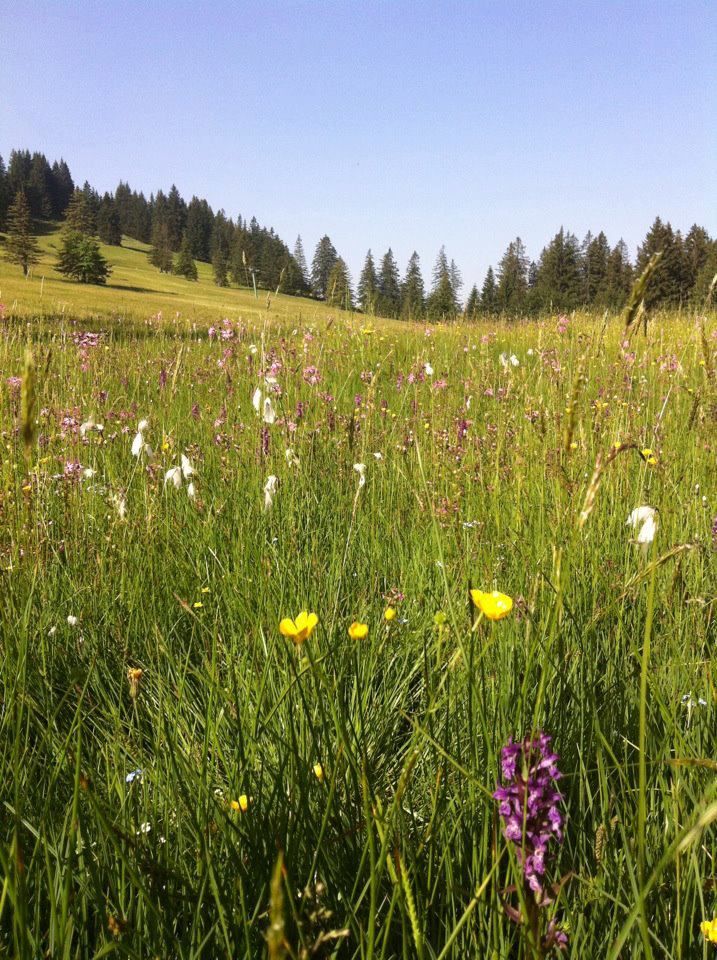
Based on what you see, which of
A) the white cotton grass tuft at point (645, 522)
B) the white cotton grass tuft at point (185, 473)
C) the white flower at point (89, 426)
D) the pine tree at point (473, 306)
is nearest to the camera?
the white cotton grass tuft at point (645, 522)

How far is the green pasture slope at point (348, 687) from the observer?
0.87m

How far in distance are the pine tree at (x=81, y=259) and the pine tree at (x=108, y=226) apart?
42230 mm

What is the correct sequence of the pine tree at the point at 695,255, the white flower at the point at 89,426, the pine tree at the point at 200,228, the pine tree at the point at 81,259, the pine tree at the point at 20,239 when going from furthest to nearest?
the pine tree at the point at 200,228, the pine tree at the point at 81,259, the pine tree at the point at 20,239, the pine tree at the point at 695,255, the white flower at the point at 89,426

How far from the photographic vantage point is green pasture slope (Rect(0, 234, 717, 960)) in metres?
0.87

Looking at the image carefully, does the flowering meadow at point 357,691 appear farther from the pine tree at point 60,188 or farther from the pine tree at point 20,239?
the pine tree at point 60,188

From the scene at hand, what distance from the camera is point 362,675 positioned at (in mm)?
1536

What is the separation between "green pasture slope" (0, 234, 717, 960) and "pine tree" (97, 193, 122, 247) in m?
115

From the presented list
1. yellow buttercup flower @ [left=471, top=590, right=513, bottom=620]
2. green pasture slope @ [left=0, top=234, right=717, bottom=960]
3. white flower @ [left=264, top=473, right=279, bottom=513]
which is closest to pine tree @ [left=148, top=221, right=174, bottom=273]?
green pasture slope @ [left=0, top=234, right=717, bottom=960]

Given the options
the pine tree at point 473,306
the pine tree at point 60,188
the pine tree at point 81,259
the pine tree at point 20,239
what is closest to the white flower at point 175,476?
the pine tree at point 473,306

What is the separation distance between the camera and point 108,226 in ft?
344

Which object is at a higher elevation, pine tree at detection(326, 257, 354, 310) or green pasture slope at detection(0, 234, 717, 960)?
pine tree at detection(326, 257, 354, 310)

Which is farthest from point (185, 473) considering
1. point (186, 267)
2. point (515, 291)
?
point (186, 267)

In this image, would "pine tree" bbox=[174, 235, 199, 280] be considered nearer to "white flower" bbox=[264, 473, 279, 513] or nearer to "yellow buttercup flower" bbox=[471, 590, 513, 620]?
"white flower" bbox=[264, 473, 279, 513]

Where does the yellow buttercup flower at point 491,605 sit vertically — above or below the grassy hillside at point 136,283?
below
